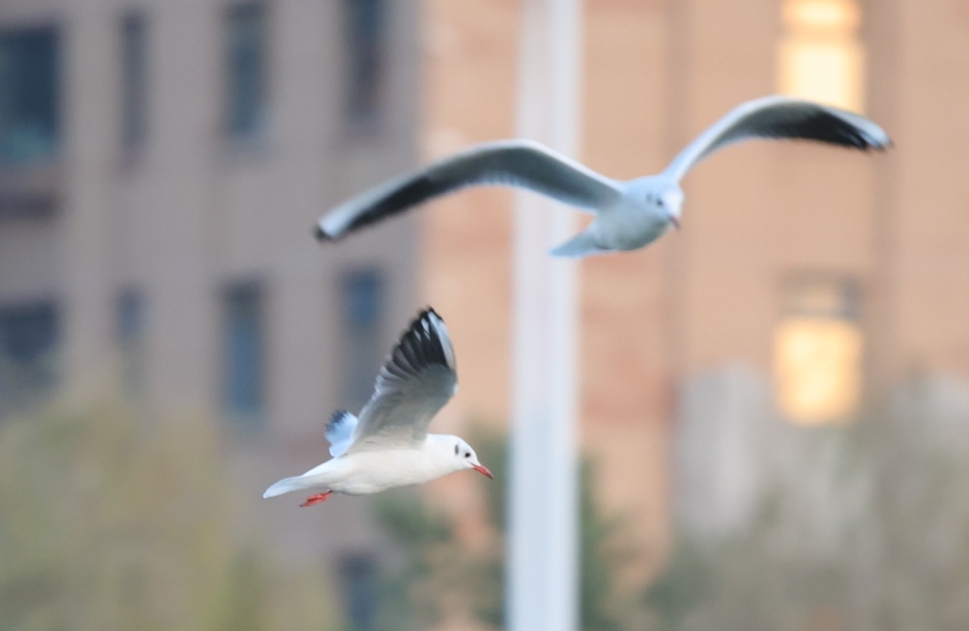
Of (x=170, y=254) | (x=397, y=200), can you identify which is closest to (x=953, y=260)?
(x=170, y=254)

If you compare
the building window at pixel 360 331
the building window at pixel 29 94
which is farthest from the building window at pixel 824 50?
the building window at pixel 29 94

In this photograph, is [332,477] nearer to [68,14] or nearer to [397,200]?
[397,200]

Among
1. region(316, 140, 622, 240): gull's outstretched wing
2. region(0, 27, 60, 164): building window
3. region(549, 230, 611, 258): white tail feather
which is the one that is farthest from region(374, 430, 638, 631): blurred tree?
region(549, 230, 611, 258): white tail feather

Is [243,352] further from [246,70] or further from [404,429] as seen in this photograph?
[404,429]

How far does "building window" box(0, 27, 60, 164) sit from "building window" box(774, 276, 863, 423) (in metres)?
9.54

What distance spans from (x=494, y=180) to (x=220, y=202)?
20.3 metres

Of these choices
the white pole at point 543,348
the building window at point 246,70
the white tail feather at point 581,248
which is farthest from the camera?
the building window at point 246,70

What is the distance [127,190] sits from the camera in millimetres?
26250

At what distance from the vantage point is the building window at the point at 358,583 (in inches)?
922

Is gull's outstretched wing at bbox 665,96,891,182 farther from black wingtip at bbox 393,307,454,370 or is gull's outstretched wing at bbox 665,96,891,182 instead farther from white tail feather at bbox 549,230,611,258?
black wingtip at bbox 393,307,454,370

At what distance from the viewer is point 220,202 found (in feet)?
82.0

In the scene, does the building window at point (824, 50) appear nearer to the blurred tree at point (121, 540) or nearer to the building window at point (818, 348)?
the building window at point (818, 348)

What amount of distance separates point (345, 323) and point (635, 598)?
6514 millimetres

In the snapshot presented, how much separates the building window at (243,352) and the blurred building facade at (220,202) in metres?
0.02
